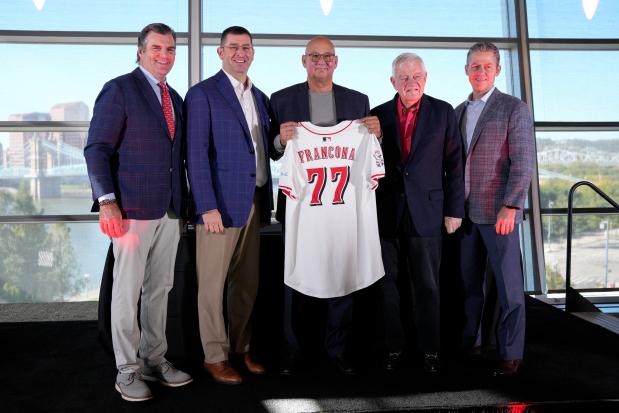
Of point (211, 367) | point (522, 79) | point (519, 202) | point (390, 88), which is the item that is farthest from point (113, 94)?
point (522, 79)

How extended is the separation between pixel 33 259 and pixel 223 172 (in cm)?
341

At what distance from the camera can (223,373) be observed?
272cm

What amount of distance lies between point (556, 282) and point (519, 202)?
3.02 m

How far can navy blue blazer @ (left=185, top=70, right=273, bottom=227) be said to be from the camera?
2658mm

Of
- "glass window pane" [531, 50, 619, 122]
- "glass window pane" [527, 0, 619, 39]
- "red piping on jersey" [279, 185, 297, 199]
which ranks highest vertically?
"glass window pane" [527, 0, 619, 39]

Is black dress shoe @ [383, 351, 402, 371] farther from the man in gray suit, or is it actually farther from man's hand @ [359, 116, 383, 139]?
man's hand @ [359, 116, 383, 139]

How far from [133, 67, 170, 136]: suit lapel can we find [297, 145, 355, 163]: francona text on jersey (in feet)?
2.34

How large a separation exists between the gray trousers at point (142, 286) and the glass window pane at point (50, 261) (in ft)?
8.99

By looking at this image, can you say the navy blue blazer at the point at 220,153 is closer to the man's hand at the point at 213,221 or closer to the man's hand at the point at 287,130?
the man's hand at the point at 213,221

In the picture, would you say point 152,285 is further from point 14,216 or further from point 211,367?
point 14,216

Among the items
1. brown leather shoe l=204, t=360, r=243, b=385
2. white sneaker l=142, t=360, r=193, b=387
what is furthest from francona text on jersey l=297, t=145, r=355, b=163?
white sneaker l=142, t=360, r=193, b=387

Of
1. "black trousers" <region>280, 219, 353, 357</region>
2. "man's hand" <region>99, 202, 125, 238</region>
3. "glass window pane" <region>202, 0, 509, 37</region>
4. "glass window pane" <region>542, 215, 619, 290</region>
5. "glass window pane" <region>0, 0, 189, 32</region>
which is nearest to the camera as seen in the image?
"man's hand" <region>99, 202, 125, 238</region>

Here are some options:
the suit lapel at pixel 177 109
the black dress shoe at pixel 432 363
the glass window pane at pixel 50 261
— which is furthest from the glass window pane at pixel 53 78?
the black dress shoe at pixel 432 363

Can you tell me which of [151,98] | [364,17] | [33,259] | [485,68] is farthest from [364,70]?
[33,259]
